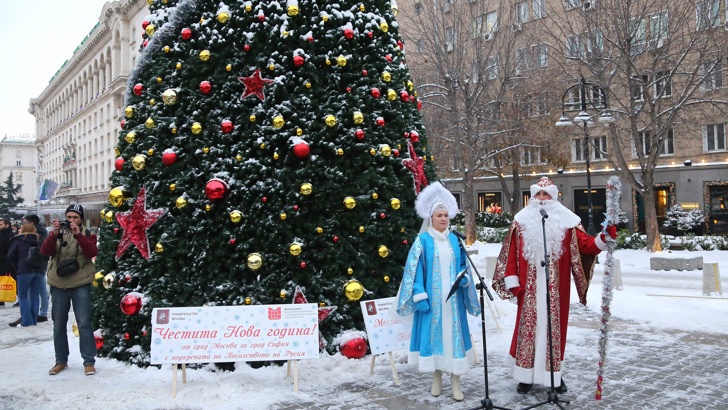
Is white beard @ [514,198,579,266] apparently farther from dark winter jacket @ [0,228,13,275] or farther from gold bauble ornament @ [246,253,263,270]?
dark winter jacket @ [0,228,13,275]

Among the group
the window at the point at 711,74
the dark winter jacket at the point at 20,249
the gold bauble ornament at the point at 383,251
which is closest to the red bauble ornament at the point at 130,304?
the gold bauble ornament at the point at 383,251

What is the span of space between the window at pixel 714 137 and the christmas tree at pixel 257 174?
30.1 meters

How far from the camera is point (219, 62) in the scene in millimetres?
6773

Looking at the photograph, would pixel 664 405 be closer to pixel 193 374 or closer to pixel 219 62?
pixel 193 374

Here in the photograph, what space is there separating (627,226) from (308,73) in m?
32.6

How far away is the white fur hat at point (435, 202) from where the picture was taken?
5574mm

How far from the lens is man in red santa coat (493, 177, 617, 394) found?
5426 mm

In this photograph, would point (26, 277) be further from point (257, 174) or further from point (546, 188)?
point (546, 188)

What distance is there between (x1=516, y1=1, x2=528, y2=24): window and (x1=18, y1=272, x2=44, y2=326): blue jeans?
21.9 meters

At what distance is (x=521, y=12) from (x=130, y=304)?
2594 cm

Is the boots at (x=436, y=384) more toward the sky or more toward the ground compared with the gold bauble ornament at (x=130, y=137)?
more toward the ground

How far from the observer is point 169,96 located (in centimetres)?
670

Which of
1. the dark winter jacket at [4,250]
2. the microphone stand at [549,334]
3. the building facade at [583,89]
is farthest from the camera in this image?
the building facade at [583,89]

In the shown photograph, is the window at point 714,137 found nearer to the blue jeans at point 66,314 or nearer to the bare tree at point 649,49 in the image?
the bare tree at point 649,49
